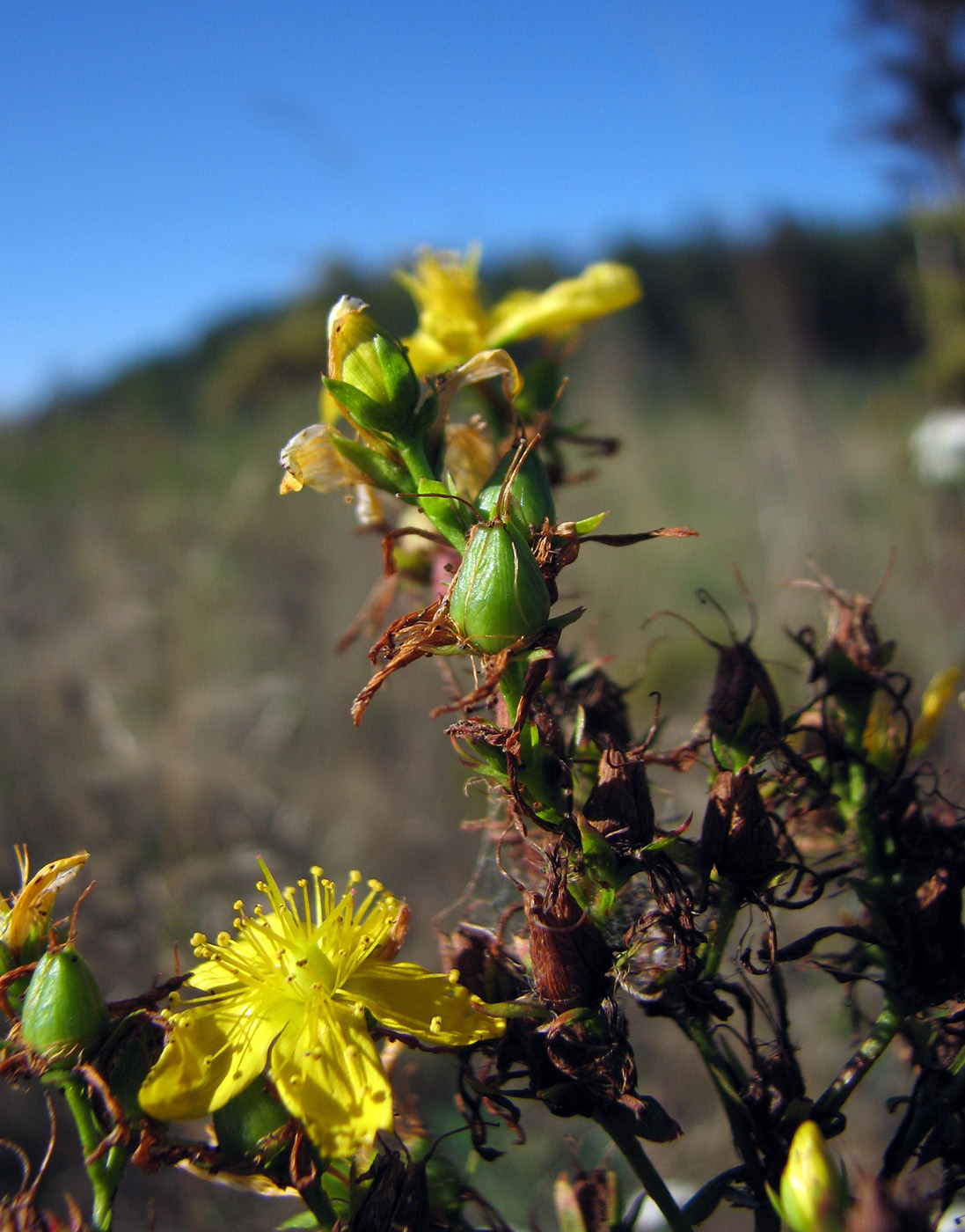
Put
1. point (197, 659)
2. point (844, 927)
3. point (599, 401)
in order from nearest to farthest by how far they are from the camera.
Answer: point (844, 927) → point (197, 659) → point (599, 401)

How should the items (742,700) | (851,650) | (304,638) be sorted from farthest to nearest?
(304,638) < (851,650) < (742,700)

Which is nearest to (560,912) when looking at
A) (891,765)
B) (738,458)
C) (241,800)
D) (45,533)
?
(891,765)

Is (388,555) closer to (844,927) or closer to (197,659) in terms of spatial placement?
(844,927)

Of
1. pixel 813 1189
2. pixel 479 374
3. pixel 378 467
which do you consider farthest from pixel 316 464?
pixel 813 1189

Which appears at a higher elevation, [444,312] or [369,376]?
[444,312]

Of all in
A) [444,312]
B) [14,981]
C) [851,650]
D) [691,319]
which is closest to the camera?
[14,981]

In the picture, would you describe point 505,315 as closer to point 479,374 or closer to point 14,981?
point 479,374

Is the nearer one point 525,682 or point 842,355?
point 525,682
